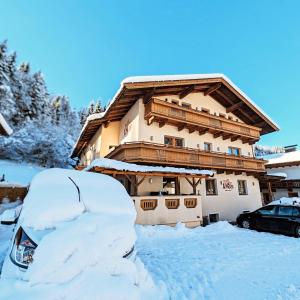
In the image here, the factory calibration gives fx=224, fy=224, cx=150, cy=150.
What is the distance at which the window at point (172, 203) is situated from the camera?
13.0 m

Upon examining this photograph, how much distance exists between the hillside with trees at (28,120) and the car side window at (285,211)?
33316mm

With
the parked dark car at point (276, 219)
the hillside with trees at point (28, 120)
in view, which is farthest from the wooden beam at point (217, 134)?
the hillside with trees at point (28, 120)

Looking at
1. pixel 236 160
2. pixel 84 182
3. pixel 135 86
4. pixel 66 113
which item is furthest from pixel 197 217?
pixel 66 113

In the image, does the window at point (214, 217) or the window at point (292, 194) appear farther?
the window at point (292, 194)

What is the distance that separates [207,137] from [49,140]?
29.6m

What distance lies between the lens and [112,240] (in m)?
3.39

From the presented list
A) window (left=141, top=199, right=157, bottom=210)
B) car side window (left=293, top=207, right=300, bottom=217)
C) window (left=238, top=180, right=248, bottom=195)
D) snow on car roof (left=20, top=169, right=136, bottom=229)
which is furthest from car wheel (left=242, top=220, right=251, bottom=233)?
snow on car roof (left=20, top=169, right=136, bottom=229)

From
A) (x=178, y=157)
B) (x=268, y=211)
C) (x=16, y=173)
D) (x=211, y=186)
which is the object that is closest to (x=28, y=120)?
(x=16, y=173)

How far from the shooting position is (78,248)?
10.0 ft

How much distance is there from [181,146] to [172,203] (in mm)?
5642

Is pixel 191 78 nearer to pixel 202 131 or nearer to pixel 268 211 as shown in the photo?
pixel 202 131

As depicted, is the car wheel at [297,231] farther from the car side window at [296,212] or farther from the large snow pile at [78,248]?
the large snow pile at [78,248]

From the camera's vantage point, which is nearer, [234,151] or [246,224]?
[246,224]

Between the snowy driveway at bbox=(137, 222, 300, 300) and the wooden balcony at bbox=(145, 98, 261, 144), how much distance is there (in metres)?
7.90
